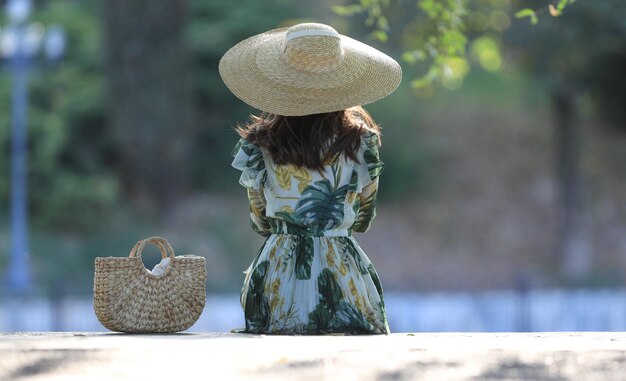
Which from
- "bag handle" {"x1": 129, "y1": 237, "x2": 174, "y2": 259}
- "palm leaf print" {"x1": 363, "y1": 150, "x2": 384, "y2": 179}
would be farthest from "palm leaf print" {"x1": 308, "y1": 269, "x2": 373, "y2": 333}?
"bag handle" {"x1": 129, "y1": 237, "x2": 174, "y2": 259}

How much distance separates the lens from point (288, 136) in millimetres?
5672

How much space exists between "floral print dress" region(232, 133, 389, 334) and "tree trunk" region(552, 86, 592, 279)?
693 inches

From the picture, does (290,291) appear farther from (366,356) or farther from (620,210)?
(620,210)

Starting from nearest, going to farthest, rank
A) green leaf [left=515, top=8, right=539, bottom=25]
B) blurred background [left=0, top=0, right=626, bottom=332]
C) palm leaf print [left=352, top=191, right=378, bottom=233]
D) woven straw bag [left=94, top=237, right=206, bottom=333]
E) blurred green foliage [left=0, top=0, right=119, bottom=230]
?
woven straw bag [left=94, top=237, right=206, bottom=333], palm leaf print [left=352, top=191, right=378, bottom=233], green leaf [left=515, top=8, right=539, bottom=25], blurred background [left=0, top=0, right=626, bottom=332], blurred green foliage [left=0, top=0, right=119, bottom=230]

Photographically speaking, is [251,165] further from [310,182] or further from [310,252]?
[310,252]

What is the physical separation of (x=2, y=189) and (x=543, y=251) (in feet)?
29.3

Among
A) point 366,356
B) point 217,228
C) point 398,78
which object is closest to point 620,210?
point 217,228

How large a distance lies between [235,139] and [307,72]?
18520 millimetres

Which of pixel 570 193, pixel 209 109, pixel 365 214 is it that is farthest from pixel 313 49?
pixel 209 109

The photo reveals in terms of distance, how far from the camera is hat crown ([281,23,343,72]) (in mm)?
5672

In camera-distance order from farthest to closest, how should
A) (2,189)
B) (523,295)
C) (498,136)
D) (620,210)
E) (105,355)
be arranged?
(498,136) < (620,210) < (2,189) < (523,295) < (105,355)

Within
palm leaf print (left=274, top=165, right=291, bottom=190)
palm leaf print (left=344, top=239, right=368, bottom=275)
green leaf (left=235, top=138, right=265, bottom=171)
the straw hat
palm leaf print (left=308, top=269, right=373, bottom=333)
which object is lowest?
palm leaf print (left=308, top=269, right=373, bottom=333)

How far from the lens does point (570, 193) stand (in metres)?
23.4

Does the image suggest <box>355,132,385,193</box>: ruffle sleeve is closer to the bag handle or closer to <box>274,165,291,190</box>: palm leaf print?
<box>274,165,291,190</box>: palm leaf print
